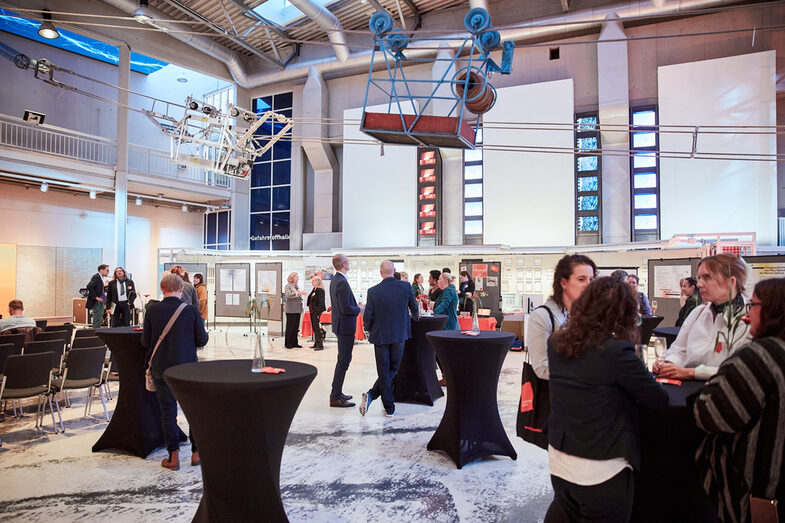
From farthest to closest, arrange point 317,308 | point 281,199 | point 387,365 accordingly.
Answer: point 281,199 < point 317,308 < point 387,365

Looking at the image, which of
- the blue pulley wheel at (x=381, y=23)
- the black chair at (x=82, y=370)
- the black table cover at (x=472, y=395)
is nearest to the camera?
the black table cover at (x=472, y=395)

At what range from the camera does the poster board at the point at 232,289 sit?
13.0 m

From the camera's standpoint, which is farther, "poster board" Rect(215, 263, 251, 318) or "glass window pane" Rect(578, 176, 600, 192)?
"poster board" Rect(215, 263, 251, 318)

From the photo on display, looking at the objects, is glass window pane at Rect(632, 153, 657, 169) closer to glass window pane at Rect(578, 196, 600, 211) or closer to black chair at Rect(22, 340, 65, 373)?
glass window pane at Rect(578, 196, 600, 211)

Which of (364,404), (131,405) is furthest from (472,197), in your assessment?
(131,405)

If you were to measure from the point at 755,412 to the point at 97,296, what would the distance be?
34.8ft

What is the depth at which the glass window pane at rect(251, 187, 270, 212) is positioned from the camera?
17.8 meters

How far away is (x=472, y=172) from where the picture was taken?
13812mm

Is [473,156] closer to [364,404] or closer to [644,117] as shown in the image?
[644,117]

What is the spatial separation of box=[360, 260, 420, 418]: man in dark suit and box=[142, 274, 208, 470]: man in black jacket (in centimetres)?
174

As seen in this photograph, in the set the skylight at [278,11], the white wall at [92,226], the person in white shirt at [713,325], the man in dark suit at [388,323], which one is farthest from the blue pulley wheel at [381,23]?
the white wall at [92,226]

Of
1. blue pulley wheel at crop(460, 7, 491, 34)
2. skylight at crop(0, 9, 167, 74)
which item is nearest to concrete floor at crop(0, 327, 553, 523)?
blue pulley wheel at crop(460, 7, 491, 34)

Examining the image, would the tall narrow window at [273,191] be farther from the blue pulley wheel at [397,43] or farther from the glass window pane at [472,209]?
the blue pulley wheel at [397,43]

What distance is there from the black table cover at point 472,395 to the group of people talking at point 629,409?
175cm
